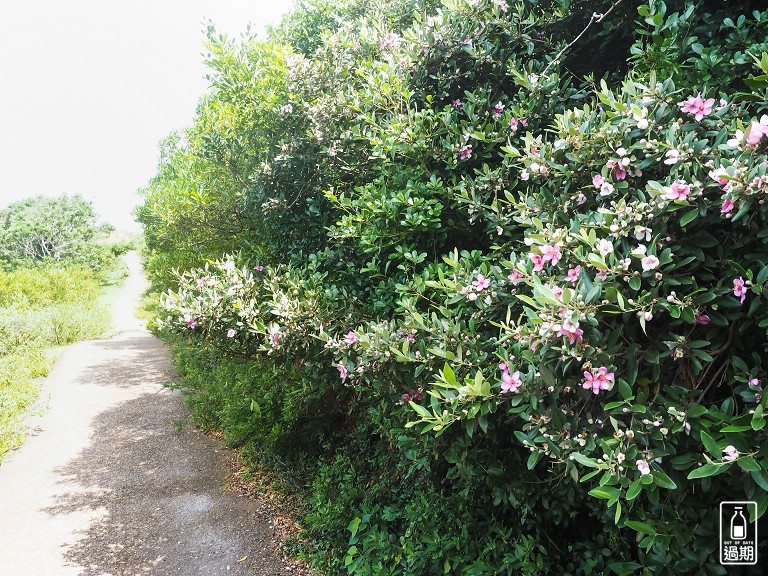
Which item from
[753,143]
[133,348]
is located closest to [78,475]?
[753,143]

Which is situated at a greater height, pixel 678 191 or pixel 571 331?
pixel 678 191

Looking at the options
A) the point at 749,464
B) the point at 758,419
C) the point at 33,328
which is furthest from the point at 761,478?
the point at 33,328

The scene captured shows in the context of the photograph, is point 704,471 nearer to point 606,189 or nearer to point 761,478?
point 761,478

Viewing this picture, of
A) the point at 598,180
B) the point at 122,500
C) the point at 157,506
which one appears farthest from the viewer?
the point at 122,500

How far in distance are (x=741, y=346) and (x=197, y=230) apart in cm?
597

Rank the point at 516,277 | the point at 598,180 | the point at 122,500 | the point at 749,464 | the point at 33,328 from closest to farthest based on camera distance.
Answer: the point at 749,464
the point at 598,180
the point at 516,277
the point at 122,500
the point at 33,328

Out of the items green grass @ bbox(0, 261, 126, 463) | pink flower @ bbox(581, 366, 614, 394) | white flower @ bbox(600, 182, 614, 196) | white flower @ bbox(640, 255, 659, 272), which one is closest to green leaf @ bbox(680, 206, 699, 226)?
white flower @ bbox(640, 255, 659, 272)

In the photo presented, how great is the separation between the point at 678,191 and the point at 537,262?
0.54 m

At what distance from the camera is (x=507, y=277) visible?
2.25m

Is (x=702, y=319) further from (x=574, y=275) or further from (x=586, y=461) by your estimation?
(x=586, y=461)

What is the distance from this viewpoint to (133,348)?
14.1 meters

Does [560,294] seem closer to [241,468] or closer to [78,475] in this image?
[241,468]

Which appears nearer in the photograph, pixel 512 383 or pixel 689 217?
pixel 689 217

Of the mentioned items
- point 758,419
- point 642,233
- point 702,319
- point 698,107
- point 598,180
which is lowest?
point 758,419
